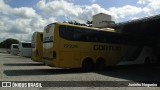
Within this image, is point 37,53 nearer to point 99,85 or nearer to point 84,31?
point 84,31

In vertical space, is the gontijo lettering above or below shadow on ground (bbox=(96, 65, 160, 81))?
above

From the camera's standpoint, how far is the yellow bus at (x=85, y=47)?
1644 centimetres

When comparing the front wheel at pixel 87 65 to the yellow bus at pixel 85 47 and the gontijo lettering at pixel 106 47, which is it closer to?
the yellow bus at pixel 85 47

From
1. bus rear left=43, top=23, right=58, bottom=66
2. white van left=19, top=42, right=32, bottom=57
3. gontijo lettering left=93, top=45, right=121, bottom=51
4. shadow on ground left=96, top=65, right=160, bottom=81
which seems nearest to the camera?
shadow on ground left=96, top=65, right=160, bottom=81

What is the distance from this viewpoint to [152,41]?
26.6 metres

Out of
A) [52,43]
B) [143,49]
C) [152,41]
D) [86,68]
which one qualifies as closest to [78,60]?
[86,68]

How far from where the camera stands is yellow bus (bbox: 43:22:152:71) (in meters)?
16.4

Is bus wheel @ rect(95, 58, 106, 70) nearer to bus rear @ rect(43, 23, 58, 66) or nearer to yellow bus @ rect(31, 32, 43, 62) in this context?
bus rear @ rect(43, 23, 58, 66)

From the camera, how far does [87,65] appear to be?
18125 mm

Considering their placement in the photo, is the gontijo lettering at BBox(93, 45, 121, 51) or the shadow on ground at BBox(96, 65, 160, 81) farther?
the gontijo lettering at BBox(93, 45, 121, 51)

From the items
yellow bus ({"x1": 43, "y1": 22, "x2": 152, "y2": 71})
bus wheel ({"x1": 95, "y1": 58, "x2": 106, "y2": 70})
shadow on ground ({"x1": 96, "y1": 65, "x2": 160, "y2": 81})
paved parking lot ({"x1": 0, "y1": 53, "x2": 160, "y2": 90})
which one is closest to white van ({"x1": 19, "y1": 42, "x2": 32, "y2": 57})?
paved parking lot ({"x1": 0, "y1": 53, "x2": 160, "y2": 90})

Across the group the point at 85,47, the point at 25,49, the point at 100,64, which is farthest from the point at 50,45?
the point at 25,49

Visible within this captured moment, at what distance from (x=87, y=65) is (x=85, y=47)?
1.25 meters

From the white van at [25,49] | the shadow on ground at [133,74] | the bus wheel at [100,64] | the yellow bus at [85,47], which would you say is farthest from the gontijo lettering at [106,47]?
the white van at [25,49]
